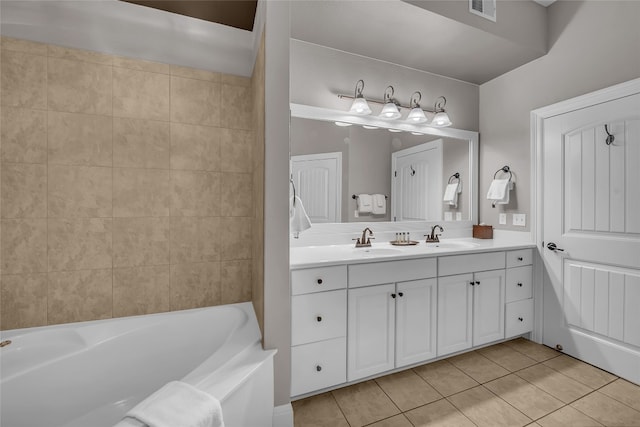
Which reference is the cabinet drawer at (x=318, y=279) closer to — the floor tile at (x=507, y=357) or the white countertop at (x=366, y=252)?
the white countertop at (x=366, y=252)

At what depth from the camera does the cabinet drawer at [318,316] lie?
5.06ft

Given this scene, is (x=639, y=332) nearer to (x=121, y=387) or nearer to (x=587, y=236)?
(x=587, y=236)

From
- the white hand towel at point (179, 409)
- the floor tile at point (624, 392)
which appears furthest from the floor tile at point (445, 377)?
the white hand towel at point (179, 409)

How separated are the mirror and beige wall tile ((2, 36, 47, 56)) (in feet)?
4.71

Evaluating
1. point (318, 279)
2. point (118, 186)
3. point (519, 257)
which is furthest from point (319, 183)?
point (519, 257)

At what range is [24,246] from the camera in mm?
1534

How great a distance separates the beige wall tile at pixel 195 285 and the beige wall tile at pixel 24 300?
0.65 meters

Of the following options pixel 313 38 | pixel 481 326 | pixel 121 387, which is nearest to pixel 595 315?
pixel 481 326

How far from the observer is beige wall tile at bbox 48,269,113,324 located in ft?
5.24

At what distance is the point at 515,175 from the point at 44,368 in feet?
11.2

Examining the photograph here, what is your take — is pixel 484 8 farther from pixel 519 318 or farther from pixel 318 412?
Answer: pixel 318 412

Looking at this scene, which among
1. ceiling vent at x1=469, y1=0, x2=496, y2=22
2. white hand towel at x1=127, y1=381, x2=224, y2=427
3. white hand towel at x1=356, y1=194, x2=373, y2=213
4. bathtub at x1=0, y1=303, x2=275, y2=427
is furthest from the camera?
white hand towel at x1=356, y1=194, x2=373, y2=213

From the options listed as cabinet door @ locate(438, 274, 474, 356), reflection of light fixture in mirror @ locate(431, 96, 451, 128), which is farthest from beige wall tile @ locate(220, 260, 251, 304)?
reflection of light fixture in mirror @ locate(431, 96, 451, 128)

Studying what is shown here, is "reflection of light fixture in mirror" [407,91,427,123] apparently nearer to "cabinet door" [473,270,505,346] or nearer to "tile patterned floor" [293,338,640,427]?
"cabinet door" [473,270,505,346]
